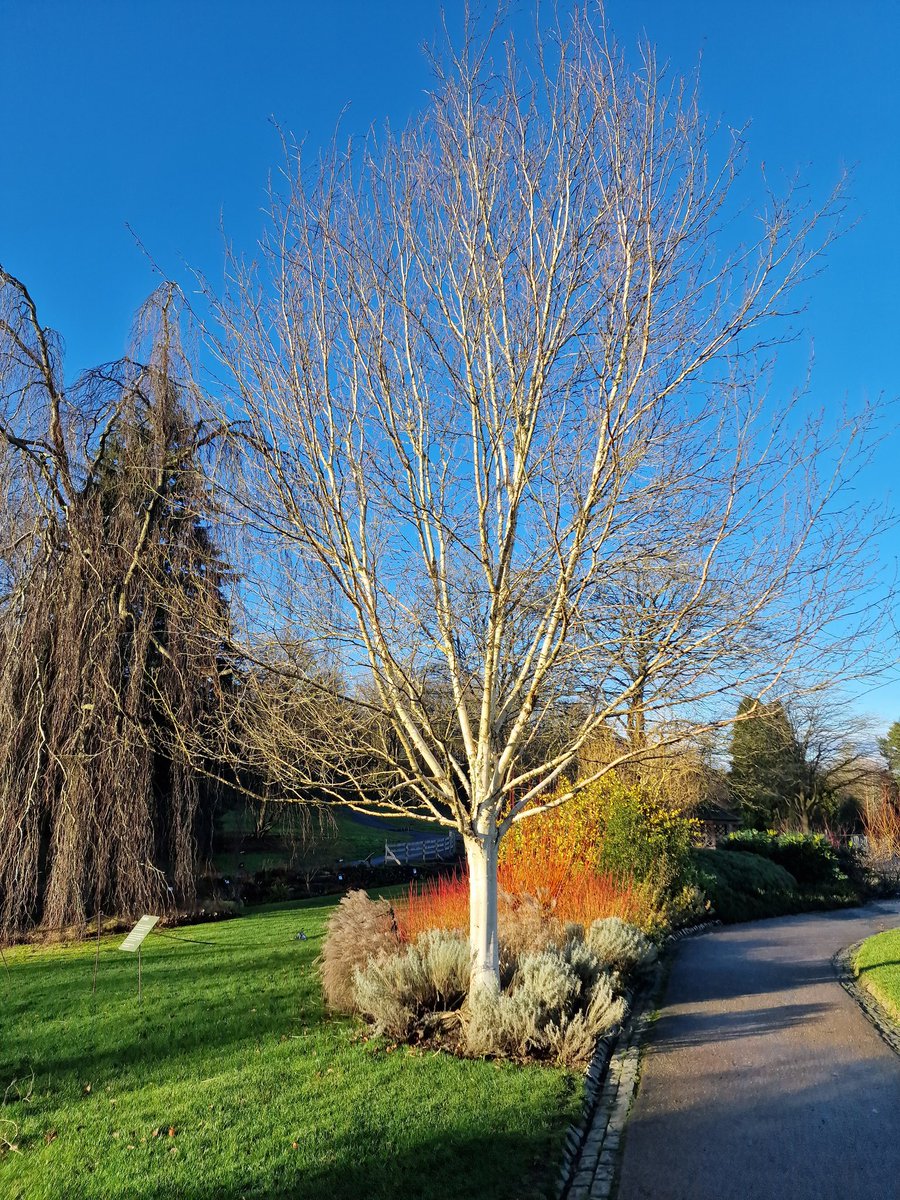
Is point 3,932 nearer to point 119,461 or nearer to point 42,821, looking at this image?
point 42,821

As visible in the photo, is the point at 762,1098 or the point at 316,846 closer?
the point at 762,1098

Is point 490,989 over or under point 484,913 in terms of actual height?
under

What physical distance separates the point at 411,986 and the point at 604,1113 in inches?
72.2

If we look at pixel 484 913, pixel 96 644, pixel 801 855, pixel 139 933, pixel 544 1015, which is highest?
pixel 96 644

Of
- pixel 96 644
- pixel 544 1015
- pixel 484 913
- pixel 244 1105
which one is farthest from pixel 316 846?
pixel 244 1105

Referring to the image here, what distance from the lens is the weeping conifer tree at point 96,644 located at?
34.9ft

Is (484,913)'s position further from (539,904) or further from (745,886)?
(745,886)

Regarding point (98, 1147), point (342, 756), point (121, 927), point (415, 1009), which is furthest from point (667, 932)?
point (98, 1147)

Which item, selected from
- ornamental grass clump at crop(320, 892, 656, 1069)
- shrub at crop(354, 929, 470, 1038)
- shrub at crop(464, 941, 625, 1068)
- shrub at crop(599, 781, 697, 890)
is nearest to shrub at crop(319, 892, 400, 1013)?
ornamental grass clump at crop(320, 892, 656, 1069)

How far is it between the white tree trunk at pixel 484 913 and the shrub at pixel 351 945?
1.29m

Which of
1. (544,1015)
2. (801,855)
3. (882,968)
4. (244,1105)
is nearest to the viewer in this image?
(244,1105)

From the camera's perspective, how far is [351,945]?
734 cm

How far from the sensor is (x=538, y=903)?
838cm

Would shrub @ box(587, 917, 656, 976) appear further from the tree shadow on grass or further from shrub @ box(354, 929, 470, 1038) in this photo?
the tree shadow on grass
